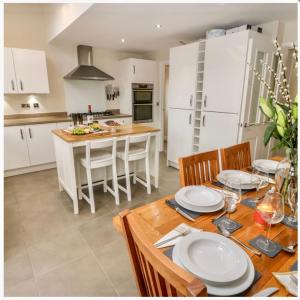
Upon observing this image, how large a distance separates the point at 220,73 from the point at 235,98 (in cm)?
43

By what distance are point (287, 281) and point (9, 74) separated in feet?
14.3

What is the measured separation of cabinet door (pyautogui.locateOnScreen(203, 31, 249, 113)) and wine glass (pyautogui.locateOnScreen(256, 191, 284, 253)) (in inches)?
80.2

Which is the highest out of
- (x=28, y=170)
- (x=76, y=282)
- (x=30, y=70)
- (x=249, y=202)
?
(x=30, y=70)

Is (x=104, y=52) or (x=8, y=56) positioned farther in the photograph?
(x=104, y=52)

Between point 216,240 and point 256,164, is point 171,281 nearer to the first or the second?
point 216,240

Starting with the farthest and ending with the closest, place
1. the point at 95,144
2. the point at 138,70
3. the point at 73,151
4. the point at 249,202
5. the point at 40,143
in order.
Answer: the point at 138,70, the point at 40,143, the point at 73,151, the point at 95,144, the point at 249,202

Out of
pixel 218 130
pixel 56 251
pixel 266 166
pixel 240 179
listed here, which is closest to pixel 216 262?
pixel 240 179

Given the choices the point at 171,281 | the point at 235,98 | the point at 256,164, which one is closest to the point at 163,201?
the point at 171,281

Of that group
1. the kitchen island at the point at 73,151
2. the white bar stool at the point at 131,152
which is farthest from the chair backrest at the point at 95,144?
the white bar stool at the point at 131,152

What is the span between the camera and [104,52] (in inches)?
186

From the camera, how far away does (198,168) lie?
1589 mm

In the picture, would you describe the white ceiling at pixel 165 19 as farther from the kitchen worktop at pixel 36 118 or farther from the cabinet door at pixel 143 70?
the kitchen worktop at pixel 36 118

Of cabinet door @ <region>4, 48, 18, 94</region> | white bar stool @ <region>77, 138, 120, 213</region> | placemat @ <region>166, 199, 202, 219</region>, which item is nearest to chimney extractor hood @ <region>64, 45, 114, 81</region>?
cabinet door @ <region>4, 48, 18, 94</region>

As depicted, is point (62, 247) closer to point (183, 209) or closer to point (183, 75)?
point (183, 209)
